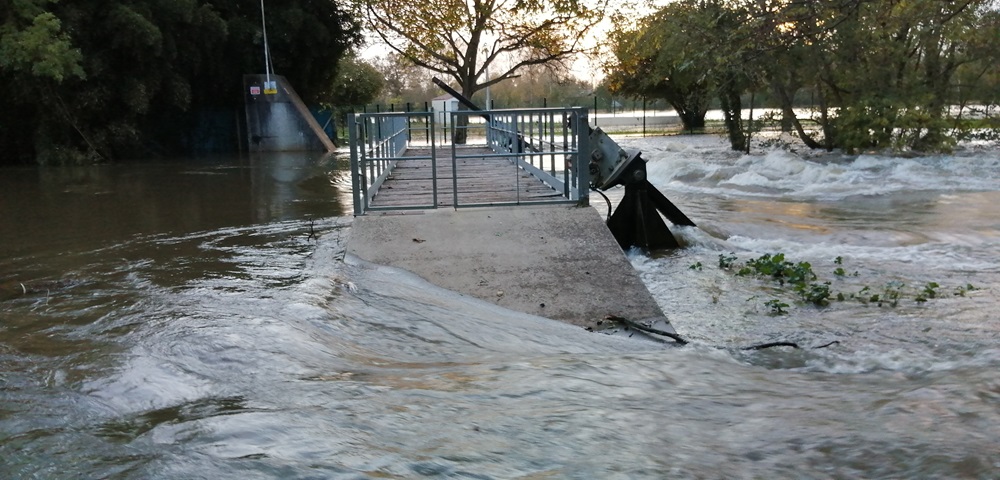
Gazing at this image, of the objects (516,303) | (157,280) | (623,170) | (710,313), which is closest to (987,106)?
(623,170)

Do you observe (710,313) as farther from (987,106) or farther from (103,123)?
(103,123)

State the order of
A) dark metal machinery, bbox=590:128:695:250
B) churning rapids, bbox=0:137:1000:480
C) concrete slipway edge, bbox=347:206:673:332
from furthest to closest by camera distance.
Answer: dark metal machinery, bbox=590:128:695:250 → concrete slipway edge, bbox=347:206:673:332 → churning rapids, bbox=0:137:1000:480

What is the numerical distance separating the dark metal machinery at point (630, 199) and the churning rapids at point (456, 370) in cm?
33

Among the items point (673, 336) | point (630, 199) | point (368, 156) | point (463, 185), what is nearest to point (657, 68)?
point (463, 185)

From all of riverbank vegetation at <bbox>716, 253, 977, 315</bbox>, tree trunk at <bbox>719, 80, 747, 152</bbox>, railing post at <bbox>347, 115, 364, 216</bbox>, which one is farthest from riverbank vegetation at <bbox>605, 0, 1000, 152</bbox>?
railing post at <bbox>347, 115, 364, 216</bbox>

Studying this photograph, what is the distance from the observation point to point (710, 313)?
7605 mm

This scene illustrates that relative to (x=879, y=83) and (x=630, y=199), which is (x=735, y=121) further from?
(x=630, y=199)

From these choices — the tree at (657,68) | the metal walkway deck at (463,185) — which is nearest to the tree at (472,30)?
the tree at (657,68)

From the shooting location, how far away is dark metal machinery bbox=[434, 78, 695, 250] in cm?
1024

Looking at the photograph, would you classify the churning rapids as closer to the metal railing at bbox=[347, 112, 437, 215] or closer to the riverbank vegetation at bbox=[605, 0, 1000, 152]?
the metal railing at bbox=[347, 112, 437, 215]

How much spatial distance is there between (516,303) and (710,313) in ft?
6.01

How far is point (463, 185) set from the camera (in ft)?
39.1

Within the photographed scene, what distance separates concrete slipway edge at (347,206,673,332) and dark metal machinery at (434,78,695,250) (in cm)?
113

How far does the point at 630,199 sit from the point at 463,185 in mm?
2603
